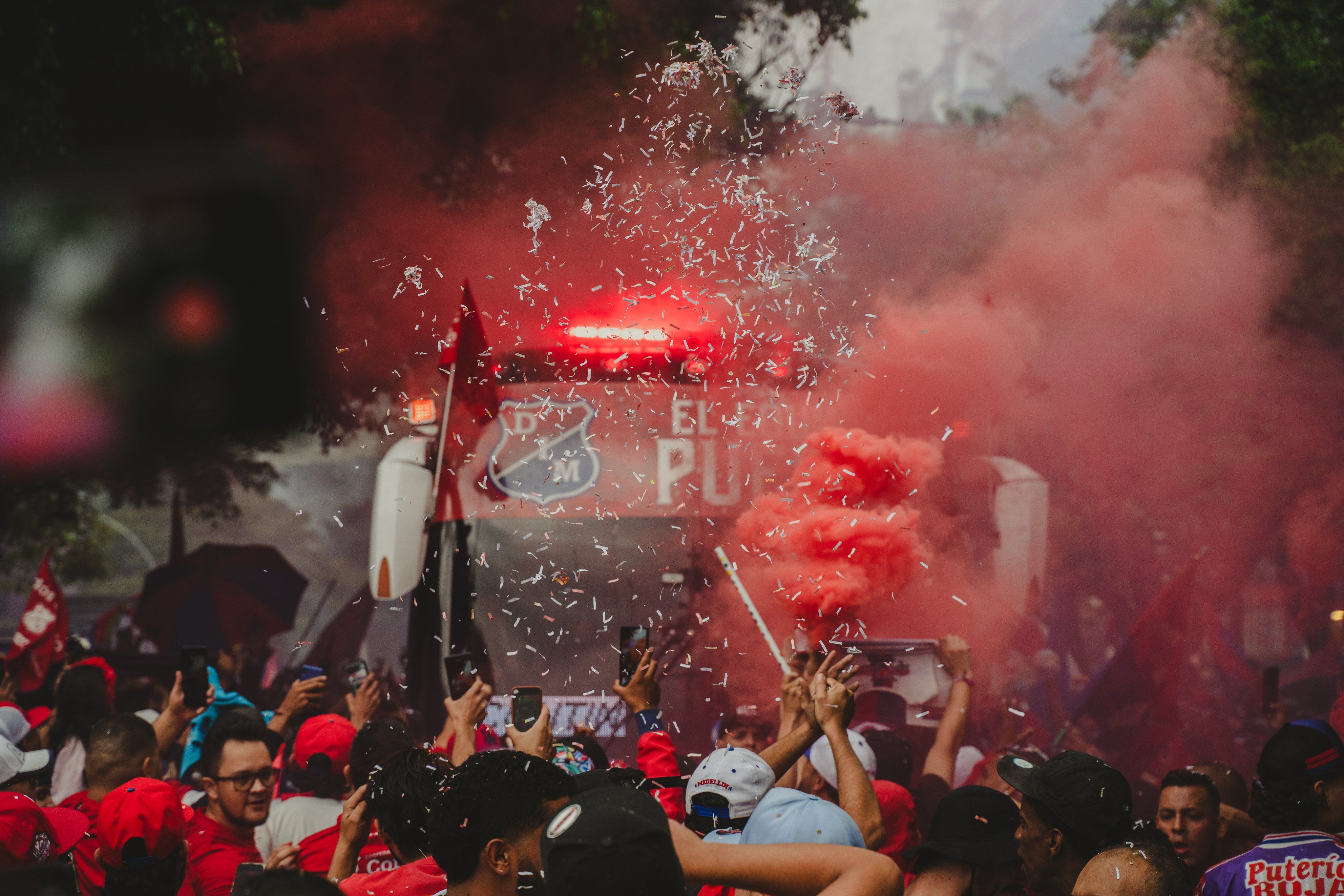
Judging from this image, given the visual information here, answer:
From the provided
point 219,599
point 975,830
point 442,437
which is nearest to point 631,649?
point 975,830

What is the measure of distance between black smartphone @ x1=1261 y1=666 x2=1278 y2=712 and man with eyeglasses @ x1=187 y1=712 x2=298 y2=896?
525 cm

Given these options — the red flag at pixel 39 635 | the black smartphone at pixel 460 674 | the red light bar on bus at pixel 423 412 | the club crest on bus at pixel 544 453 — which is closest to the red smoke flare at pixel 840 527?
the club crest on bus at pixel 544 453

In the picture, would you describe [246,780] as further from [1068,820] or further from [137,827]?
[1068,820]

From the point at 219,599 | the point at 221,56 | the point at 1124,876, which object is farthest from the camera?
the point at 219,599

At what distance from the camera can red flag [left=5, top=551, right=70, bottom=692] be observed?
278 inches

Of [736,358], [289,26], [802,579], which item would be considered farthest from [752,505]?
[289,26]

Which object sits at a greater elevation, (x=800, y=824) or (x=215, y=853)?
(x=800, y=824)

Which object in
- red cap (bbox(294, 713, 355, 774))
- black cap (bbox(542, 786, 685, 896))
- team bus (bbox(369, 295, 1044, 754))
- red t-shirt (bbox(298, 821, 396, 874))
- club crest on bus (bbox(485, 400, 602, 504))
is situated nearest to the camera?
black cap (bbox(542, 786, 685, 896))

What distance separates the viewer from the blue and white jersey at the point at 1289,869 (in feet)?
8.06

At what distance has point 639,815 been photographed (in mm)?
1466

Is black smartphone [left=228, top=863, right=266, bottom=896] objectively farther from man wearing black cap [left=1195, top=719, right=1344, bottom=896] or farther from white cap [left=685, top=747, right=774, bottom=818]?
man wearing black cap [left=1195, top=719, right=1344, bottom=896]

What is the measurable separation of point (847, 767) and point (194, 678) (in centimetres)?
293

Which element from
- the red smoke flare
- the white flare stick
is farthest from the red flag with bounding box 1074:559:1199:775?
the white flare stick

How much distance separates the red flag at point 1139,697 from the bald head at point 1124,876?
370cm
